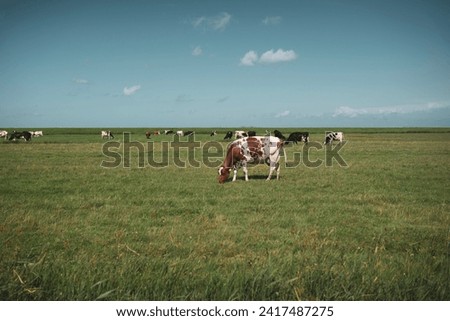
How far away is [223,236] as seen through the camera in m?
6.90

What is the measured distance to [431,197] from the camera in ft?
36.0

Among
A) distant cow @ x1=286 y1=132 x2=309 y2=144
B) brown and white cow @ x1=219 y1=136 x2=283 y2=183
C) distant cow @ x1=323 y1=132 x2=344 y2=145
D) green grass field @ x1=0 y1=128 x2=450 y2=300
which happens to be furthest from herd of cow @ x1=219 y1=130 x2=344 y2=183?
distant cow @ x1=323 y1=132 x2=344 y2=145

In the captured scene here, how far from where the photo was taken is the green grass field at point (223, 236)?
3416mm

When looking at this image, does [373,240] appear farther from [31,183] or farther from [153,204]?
[31,183]

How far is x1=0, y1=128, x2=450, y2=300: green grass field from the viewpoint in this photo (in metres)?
3.42

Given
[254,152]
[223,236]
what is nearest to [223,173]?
[254,152]

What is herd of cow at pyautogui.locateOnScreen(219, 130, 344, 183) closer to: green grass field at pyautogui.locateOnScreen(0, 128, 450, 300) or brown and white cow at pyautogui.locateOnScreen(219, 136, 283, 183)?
brown and white cow at pyautogui.locateOnScreen(219, 136, 283, 183)

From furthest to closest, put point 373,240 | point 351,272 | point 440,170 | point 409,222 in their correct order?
point 440,170 → point 409,222 → point 373,240 → point 351,272

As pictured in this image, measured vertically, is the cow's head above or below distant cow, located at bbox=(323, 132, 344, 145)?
below

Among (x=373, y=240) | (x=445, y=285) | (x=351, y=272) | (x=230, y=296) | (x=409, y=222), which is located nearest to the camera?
(x=230, y=296)

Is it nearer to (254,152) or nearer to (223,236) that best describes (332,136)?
(254,152)

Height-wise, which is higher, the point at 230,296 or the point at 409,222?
the point at 230,296
